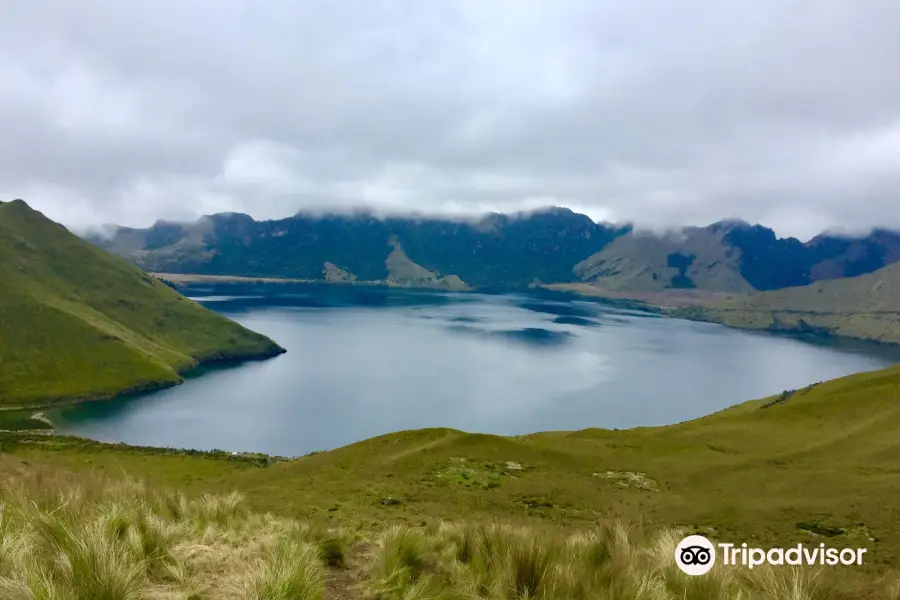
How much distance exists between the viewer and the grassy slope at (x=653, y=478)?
78.7 feet

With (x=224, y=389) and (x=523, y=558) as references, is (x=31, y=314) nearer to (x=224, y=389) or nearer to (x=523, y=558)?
(x=224, y=389)

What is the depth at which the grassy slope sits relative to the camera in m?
24.0

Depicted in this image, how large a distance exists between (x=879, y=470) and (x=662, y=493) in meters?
14.2

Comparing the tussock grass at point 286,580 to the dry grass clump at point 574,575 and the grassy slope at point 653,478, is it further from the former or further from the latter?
the grassy slope at point 653,478

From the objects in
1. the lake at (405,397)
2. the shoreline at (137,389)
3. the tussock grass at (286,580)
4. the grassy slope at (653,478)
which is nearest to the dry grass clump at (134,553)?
the tussock grass at (286,580)

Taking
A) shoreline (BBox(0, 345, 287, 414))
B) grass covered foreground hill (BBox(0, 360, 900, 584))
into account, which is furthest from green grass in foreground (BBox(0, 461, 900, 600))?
shoreline (BBox(0, 345, 287, 414))

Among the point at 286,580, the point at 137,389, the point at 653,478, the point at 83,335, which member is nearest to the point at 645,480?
the point at 653,478

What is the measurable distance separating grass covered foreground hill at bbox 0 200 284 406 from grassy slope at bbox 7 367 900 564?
98.0 metres

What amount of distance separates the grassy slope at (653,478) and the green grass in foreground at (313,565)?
25.9ft

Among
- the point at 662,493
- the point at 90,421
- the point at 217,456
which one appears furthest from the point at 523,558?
the point at 90,421

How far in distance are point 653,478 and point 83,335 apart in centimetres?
16455

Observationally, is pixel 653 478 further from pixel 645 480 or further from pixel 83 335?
pixel 83 335

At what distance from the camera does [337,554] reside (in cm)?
856

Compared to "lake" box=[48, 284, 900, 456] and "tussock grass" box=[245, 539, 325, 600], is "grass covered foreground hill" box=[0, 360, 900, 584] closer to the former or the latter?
"tussock grass" box=[245, 539, 325, 600]
